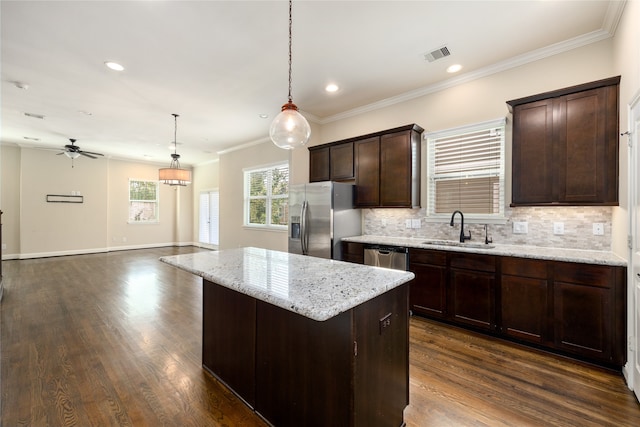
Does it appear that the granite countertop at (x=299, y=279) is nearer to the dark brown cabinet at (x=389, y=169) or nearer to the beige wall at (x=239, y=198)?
the dark brown cabinet at (x=389, y=169)

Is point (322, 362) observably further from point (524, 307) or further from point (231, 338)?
point (524, 307)

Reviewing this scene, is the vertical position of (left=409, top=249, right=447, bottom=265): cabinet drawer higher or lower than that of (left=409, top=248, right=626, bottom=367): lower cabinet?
higher

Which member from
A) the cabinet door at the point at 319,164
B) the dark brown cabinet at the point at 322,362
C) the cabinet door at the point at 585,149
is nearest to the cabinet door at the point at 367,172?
the cabinet door at the point at 319,164

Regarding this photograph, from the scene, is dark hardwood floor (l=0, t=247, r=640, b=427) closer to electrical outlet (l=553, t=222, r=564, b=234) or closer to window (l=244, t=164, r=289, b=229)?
electrical outlet (l=553, t=222, r=564, b=234)

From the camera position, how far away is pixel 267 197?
614 centimetres

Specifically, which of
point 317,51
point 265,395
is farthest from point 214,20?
point 265,395

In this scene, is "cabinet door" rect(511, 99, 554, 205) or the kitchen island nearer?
the kitchen island

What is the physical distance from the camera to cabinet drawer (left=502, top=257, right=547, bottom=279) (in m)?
2.52

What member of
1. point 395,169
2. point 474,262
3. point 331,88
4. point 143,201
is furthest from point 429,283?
point 143,201

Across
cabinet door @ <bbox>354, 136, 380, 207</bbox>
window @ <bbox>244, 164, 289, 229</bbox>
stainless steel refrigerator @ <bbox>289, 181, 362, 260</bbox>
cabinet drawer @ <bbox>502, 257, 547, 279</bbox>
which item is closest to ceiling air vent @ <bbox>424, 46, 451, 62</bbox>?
cabinet door @ <bbox>354, 136, 380, 207</bbox>

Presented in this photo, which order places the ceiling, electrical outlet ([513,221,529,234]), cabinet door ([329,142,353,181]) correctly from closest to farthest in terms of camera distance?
the ceiling < electrical outlet ([513,221,529,234]) < cabinet door ([329,142,353,181])

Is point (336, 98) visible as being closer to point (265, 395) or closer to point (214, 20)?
point (214, 20)

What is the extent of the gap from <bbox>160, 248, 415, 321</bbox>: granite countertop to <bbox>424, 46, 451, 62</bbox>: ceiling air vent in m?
2.59

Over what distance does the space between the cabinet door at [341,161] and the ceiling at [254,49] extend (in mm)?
727
